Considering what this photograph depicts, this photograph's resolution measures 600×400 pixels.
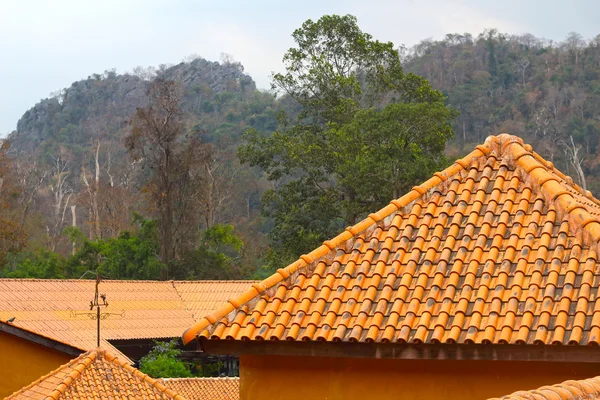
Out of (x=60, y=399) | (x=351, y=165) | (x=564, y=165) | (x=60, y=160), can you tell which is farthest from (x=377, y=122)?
(x=60, y=160)

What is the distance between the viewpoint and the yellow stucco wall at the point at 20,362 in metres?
16.1

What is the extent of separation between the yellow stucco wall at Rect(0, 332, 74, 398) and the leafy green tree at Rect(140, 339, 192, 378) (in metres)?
6.90

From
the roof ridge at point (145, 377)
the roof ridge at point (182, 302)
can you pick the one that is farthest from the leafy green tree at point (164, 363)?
the roof ridge at point (145, 377)

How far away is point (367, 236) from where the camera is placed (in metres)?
7.18

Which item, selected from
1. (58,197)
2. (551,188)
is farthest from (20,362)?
(58,197)

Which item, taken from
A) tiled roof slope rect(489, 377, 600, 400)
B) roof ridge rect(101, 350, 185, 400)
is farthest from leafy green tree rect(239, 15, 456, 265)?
tiled roof slope rect(489, 377, 600, 400)

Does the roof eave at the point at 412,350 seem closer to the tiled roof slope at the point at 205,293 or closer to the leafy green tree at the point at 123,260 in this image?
the tiled roof slope at the point at 205,293

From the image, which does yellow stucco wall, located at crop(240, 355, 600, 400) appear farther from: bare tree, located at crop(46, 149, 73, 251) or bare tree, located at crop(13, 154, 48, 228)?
bare tree, located at crop(46, 149, 73, 251)

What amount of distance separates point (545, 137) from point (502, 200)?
156 ft

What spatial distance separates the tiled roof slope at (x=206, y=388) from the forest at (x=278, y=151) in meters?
9.74

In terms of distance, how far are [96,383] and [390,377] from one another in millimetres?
6441

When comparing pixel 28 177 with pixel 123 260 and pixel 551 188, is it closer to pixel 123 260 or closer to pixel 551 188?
pixel 123 260

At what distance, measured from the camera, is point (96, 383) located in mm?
11828

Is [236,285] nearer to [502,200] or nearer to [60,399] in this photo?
[60,399]
